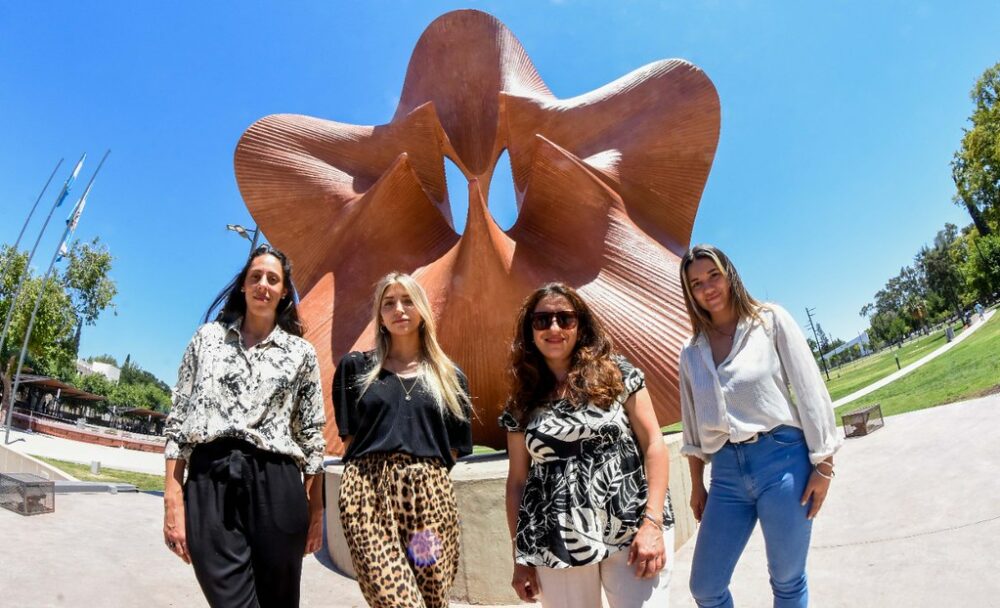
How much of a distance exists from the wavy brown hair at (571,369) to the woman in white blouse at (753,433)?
54cm

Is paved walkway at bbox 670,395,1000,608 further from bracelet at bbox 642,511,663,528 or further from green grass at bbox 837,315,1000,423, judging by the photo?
green grass at bbox 837,315,1000,423

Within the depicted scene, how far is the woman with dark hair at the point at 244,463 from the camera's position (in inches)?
83.0

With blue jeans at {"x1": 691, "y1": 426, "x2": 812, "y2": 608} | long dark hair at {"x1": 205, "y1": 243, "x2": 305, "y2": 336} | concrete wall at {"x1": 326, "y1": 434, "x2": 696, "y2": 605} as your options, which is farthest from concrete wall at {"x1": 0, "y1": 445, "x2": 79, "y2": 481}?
blue jeans at {"x1": 691, "y1": 426, "x2": 812, "y2": 608}

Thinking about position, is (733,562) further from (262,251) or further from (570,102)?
(570,102)

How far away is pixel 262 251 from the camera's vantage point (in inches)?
102

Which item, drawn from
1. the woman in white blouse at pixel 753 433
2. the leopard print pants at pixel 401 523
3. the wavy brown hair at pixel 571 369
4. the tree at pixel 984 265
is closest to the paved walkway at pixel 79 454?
the leopard print pants at pixel 401 523

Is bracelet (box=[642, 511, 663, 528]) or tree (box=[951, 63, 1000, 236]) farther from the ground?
tree (box=[951, 63, 1000, 236])

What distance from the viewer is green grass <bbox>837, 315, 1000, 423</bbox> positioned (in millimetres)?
12773

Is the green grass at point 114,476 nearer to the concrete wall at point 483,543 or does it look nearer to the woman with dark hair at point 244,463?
the concrete wall at point 483,543

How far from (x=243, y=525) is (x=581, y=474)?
1236mm

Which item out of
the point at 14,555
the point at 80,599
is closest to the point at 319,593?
the point at 80,599

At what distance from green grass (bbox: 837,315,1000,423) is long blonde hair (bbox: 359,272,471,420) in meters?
12.3

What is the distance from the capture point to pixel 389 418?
92.9 inches

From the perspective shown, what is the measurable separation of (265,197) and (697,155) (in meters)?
5.89
